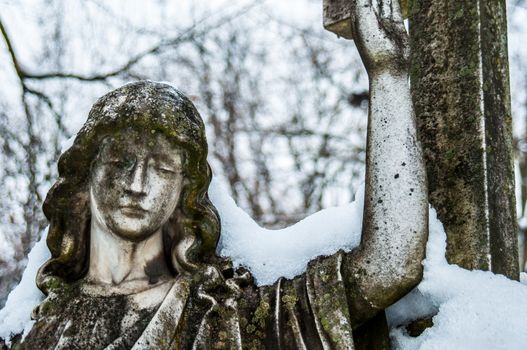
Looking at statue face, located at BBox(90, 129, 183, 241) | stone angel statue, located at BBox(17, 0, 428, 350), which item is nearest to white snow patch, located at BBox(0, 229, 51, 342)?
stone angel statue, located at BBox(17, 0, 428, 350)

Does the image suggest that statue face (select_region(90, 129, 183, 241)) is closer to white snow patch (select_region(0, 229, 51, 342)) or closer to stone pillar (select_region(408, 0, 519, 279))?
white snow patch (select_region(0, 229, 51, 342))

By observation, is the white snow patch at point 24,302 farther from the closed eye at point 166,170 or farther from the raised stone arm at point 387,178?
the raised stone arm at point 387,178

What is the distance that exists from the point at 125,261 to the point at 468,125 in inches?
55.7

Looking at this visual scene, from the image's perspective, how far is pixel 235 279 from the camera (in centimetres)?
279

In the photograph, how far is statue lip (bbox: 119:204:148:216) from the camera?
2633 millimetres

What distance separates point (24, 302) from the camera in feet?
9.87

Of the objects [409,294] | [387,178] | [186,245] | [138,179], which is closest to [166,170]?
[138,179]

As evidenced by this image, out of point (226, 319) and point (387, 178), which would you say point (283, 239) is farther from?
point (387, 178)

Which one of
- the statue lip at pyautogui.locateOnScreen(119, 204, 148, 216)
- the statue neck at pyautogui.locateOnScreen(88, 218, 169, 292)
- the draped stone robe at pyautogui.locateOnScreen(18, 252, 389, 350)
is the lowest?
the draped stone robe at pyautogui.locateOnScreen(18, 252, 389, 350)

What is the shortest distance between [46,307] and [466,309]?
1.58 m

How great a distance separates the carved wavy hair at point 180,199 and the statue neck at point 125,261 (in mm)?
80

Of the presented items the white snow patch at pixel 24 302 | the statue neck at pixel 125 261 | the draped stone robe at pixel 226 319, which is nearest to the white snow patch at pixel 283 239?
the draped stone robe at pixel 226 319

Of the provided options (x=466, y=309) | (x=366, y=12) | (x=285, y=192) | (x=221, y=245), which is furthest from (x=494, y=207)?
(x=285, y=192)

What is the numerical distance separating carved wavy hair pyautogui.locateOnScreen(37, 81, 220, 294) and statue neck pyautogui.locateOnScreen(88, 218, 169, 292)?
8cm
